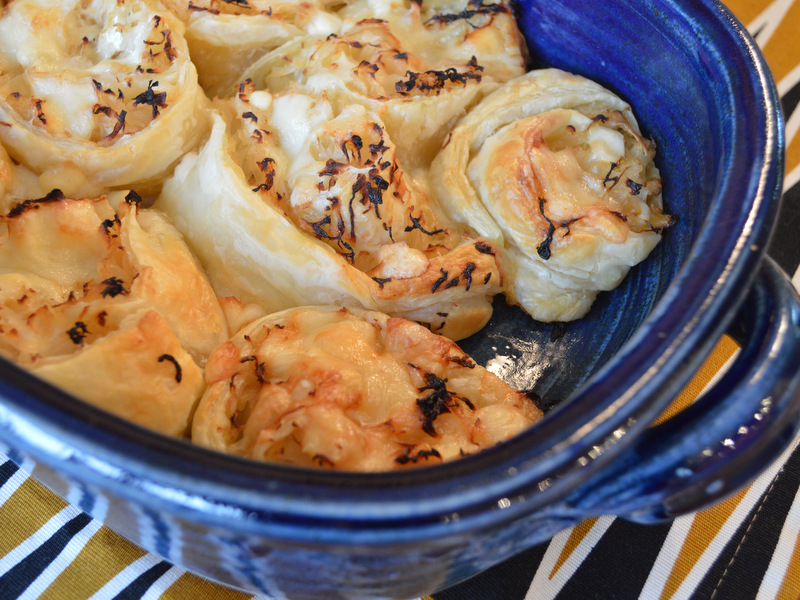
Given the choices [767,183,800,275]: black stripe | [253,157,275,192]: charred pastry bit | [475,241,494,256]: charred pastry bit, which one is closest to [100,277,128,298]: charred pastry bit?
[253,157,275,192]: charred pastry bit

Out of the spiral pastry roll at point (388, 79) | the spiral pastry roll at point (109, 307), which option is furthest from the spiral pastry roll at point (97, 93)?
the spiral pastry roll at point (388, 79)

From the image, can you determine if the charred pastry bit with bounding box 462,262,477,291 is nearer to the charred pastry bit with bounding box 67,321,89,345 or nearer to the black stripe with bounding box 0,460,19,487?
the charred pastry bit with bounding box 67,321,89,345

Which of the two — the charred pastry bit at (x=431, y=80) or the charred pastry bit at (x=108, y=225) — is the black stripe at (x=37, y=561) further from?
the charred pastry bit at (x=431, y=80)

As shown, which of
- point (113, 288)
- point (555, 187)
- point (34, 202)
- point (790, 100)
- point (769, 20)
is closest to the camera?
point (113, 288)

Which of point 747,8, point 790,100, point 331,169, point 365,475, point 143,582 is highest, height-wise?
point 747,8

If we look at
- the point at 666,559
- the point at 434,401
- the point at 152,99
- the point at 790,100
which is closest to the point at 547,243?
the point at 434,401

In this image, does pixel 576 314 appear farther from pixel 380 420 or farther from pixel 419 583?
pixel 419 583

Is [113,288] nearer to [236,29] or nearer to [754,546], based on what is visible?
[236,29]
